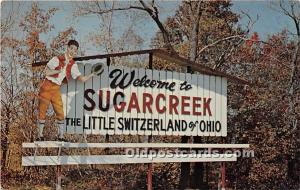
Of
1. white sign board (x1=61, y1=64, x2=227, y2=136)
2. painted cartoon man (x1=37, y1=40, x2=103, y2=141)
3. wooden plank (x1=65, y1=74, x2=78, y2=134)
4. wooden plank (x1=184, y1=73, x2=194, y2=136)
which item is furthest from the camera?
wooden plank (x1=184, y1=73, x2=194, y2=136)

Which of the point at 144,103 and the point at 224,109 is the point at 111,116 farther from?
the point at 224,109

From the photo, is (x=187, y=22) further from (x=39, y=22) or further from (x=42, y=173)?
(x=42, y=173)

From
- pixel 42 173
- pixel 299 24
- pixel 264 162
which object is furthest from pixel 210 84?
pixel 299 24

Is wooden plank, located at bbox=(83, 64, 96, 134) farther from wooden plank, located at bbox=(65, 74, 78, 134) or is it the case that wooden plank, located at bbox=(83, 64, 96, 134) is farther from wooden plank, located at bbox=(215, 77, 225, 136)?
wooden plank, located at bbox=(215, 77, 225, 136)

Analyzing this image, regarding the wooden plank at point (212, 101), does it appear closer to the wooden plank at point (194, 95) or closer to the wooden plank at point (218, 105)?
the wooden plank at point (218, 105)

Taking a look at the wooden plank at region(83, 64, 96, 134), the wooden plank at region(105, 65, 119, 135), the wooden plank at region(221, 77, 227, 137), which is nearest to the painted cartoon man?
the wooden plank at region(83, 64, 96, 134)

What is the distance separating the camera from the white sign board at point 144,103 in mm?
7875

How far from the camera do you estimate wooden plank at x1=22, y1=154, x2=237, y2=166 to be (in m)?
7.33

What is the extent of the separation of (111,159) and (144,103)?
1.18 metres

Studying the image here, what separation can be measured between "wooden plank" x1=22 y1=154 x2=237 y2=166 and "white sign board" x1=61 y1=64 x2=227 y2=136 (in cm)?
42

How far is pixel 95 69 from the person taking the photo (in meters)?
8.02

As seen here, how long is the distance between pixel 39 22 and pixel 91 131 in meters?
6.75

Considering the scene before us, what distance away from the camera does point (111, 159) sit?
26.1 ft

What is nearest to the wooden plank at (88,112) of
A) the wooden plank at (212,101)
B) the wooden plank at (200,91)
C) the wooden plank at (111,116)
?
the wooden plank at (111,116)
